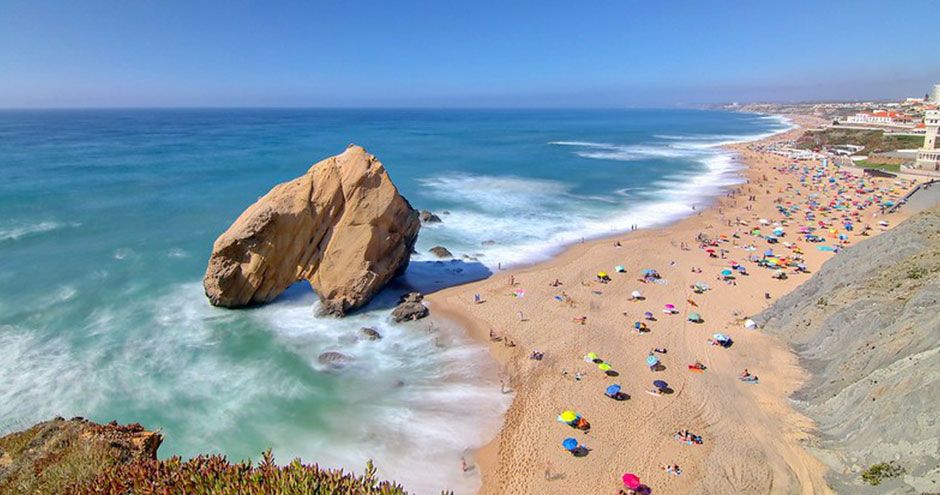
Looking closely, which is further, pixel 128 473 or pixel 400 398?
pixel 400 398

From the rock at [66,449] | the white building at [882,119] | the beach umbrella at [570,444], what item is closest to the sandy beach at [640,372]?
the beach umbrella at [570,444]

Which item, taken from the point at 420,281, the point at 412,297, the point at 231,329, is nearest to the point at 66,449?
the point at 231,329

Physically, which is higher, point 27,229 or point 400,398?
point 27,229

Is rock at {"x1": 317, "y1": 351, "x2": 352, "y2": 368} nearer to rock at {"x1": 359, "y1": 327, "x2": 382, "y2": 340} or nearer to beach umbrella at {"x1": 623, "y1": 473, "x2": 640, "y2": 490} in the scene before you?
rock at {"x1": 359, "y1": 327, "x2": 382, "y2": 340}

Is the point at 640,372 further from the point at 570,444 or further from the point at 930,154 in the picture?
the point at 930,154

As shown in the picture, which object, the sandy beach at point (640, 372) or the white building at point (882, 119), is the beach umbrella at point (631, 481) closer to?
the sandy beach at point (640, 372)

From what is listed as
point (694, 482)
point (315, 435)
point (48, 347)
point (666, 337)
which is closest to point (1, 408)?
point (48, 347)

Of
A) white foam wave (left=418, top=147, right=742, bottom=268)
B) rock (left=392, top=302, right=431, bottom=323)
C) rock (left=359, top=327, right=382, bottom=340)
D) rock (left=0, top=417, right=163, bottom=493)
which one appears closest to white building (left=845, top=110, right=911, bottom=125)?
white foam wave (left=418, top=147, right=742, bottom=268)
